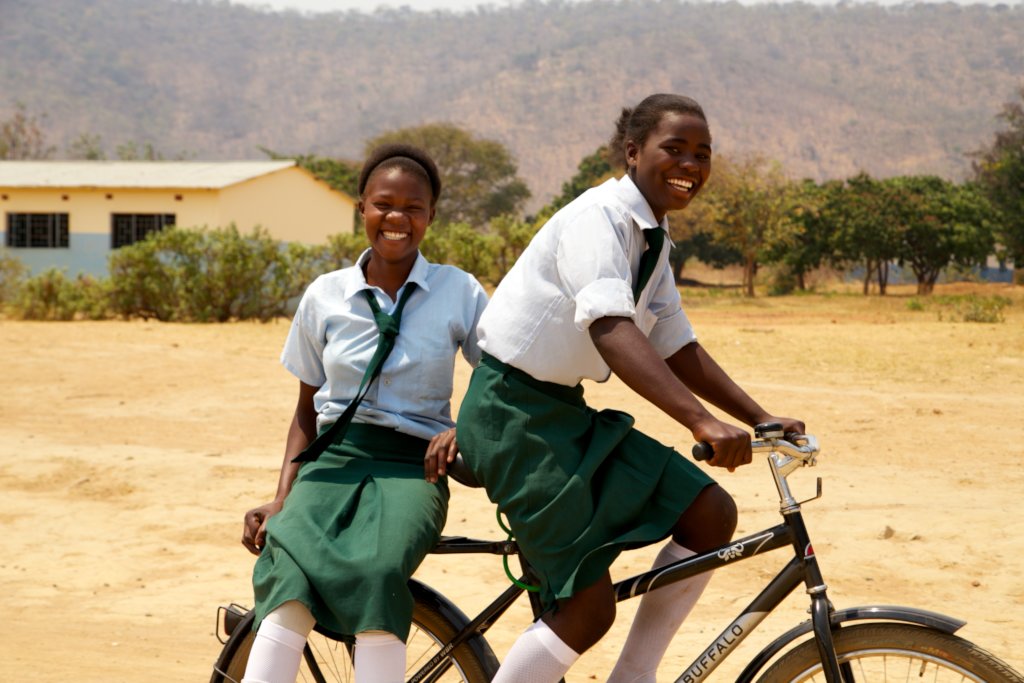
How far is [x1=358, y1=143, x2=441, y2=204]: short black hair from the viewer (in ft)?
10.1

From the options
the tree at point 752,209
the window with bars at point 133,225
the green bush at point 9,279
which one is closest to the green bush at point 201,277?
the green bush at point 9,279

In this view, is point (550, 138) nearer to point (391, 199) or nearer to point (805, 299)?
point (805, 299)

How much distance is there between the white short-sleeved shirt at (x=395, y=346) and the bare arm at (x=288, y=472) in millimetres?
43

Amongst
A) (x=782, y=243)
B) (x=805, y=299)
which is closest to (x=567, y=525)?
(x=805, y=299)

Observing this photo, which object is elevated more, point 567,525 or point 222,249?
point 567,525

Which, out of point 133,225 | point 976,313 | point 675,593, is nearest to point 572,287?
point 675,593

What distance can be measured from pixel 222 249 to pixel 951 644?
19.0 metres

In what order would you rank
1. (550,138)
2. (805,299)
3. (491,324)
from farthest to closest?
(550,138) → (805,299) → (491,324)

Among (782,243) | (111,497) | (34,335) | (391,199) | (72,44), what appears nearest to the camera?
(391,199)

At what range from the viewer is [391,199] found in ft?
9.93

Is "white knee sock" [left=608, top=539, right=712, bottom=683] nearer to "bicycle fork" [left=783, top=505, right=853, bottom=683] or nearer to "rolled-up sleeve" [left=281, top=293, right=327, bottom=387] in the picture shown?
"bicycle fork" [left=783, top=505, right=853, bottom=683]

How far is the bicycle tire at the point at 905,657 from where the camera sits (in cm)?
246

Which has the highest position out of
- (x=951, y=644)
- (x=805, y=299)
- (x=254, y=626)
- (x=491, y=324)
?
(x=491, y=324)

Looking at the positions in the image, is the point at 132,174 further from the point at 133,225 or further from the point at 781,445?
the point at 781,445
